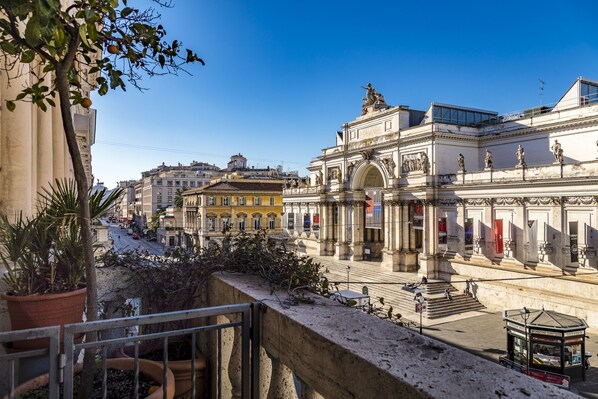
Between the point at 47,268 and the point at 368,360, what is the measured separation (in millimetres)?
3519

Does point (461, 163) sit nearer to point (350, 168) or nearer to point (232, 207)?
point (350, 168)

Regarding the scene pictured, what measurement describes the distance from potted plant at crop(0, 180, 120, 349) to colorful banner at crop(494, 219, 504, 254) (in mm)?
23650

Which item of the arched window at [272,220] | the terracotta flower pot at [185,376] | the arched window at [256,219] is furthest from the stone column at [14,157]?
the arched window at [272,220]

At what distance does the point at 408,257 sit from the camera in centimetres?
2819

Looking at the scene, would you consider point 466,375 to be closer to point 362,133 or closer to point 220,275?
point 220,275

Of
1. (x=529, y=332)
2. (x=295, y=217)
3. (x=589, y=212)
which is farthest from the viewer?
(x=295, y=217)

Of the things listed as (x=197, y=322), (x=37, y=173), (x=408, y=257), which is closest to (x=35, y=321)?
(x=197, y=322)

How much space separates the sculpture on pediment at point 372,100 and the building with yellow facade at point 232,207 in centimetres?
2055

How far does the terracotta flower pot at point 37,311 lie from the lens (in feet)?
11.3

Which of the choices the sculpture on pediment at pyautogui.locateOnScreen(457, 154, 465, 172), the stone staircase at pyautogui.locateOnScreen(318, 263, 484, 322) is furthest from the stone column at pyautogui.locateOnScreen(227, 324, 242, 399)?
the sculpture on pediment at pyautogui.locateOnScreen(457, 154, 465, 172)

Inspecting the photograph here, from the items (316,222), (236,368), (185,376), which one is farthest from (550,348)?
(316,222)

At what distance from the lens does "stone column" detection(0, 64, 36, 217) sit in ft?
18.3

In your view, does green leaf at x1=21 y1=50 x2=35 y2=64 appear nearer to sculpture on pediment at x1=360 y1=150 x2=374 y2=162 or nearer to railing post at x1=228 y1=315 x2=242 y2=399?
railing post at x1=228 y1=315 x2=242 y2=399

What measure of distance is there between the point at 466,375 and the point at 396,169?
2794cm
